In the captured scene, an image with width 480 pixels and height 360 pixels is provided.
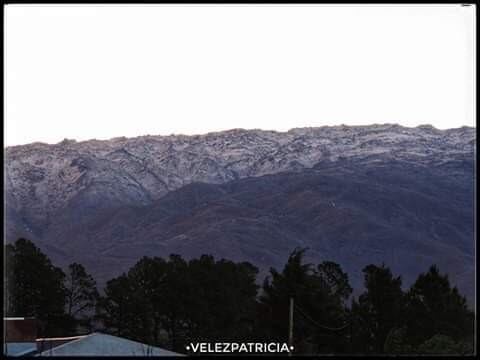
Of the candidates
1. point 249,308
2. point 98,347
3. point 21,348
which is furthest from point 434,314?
point 21,348

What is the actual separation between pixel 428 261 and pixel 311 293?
85.3 metres

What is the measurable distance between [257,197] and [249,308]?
104 meters

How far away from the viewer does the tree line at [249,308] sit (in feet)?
80.1

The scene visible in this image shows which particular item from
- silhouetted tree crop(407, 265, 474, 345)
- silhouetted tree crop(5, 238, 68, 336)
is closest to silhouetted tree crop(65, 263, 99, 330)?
silhouetted tree crop(5, 238, 68, 336)

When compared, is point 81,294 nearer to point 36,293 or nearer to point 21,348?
point 36,293

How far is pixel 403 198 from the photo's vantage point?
127m

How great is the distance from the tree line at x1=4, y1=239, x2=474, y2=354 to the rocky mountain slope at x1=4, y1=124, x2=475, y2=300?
65906 millimetres

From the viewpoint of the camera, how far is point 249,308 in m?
29.8

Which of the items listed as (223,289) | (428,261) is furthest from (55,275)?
(428,261)

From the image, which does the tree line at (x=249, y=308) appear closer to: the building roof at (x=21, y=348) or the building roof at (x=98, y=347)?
the building roof at (x=98, y=347)

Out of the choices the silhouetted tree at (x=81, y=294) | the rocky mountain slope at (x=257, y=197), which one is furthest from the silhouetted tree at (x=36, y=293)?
the rocky mountain slope at (x=257, y=197)

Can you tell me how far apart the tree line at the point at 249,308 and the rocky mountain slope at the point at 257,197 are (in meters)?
65.9

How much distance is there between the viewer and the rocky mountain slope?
373 feet

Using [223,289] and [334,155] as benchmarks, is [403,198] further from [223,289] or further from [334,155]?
[223,289]
